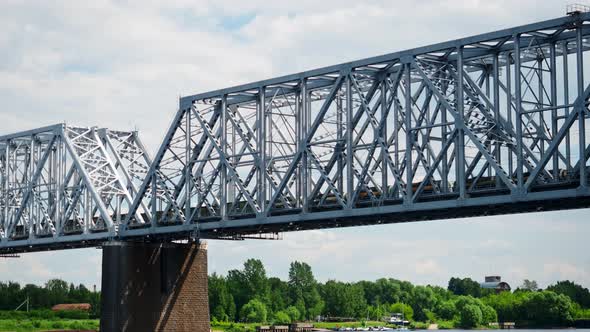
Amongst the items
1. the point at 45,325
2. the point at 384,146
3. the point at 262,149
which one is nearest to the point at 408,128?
the point at 384,146

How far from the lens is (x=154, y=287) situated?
90.3 m

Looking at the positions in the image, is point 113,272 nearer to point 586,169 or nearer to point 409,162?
point 409,162

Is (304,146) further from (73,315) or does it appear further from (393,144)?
(73,315)

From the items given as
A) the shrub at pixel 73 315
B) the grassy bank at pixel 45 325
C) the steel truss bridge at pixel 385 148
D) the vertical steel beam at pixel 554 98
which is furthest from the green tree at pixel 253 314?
the vertical steel beam at pixel 554 98

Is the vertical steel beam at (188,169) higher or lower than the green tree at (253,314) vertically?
higher

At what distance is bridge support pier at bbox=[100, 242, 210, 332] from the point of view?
88.2m

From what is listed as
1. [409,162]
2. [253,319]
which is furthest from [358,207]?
[253,319]

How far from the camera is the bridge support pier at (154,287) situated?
8819 cm

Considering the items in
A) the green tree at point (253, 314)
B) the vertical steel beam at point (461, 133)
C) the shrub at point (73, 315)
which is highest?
the vertical steel beam at point (461, 133)

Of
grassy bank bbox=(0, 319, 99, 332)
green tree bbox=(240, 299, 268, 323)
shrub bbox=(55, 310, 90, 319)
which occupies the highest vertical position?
green tree bbox=(240, 299, 268, 323)

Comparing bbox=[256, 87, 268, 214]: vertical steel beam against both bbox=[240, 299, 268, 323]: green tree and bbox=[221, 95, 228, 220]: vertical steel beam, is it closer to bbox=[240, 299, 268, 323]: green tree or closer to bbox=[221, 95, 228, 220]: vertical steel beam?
bbox=[221, 95, 228, 220]: vertical steel beam

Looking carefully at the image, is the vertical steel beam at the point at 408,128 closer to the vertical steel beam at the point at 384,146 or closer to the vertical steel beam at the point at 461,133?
the vertical steel beam at the point at 384,146

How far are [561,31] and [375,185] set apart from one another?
16.8m

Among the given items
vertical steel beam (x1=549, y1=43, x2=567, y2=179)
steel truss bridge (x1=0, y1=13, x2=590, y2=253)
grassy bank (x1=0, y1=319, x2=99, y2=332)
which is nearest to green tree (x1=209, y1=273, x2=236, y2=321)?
grassy bank (x1=0, y1=319, x2=99, y2=332)
